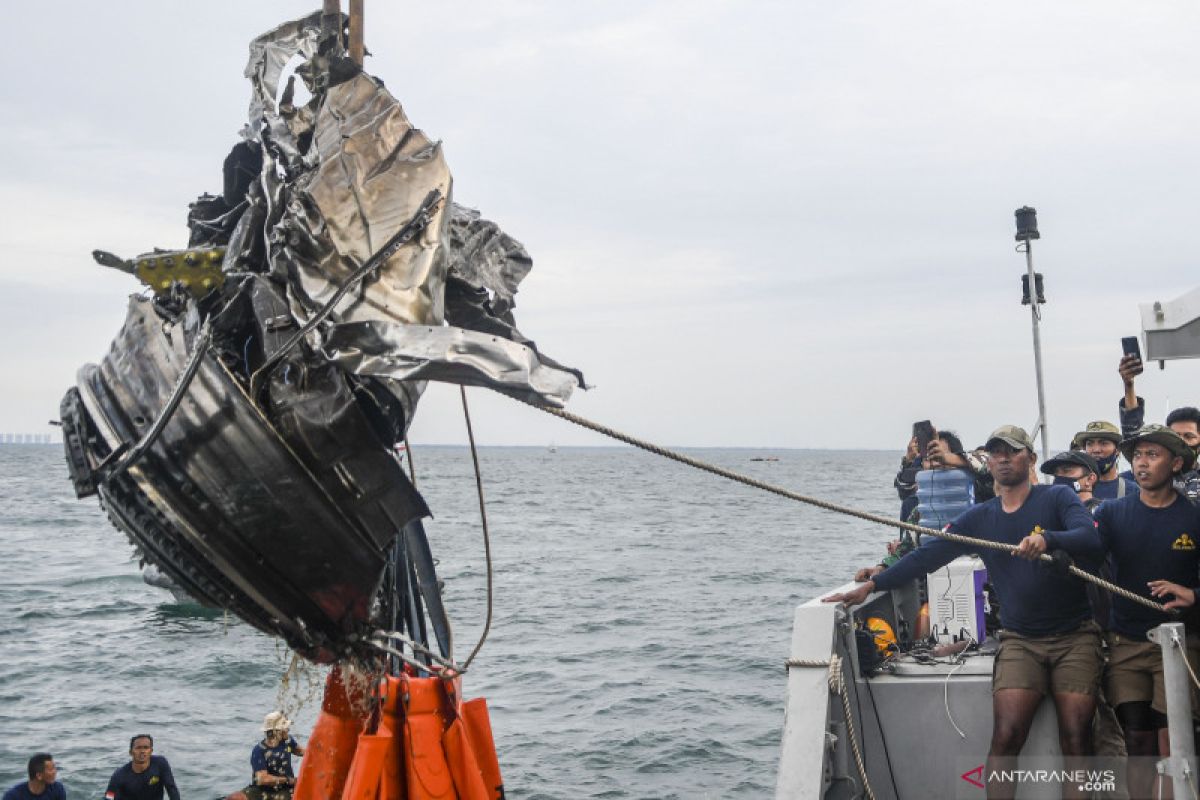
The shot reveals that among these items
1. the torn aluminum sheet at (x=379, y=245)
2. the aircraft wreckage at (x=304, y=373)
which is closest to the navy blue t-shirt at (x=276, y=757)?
the aircraft wreckage at (x=304, y=373)

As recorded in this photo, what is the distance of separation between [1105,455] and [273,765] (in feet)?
26.0

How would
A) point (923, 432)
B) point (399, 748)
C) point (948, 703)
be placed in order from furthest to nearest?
point (923, 432) < point (948, 703) < point (399, 748)

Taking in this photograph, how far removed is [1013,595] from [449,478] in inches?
4280


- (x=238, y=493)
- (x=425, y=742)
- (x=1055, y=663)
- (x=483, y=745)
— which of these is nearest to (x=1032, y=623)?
(x=1055, y=663)

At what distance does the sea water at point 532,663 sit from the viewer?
16266 millimetres

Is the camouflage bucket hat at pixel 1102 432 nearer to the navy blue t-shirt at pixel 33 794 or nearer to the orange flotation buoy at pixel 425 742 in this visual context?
the orange flotation buoy at pixel 425 742

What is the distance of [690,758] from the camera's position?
16094 millimetres

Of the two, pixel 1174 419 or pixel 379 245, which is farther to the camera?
pixel 1174 419

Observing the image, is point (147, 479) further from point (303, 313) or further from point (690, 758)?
point (690, 758)

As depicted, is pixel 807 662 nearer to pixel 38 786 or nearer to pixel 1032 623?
pixel 1032 623

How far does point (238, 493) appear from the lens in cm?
411

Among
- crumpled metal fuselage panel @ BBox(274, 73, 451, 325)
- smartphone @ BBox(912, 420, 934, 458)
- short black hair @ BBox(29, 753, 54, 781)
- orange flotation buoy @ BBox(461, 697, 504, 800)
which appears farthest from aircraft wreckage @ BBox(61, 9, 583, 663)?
short black hair @ BBox(29, 753, 54, 781)

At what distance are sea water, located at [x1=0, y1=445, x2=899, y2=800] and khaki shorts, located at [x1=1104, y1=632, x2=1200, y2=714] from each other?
140 inches

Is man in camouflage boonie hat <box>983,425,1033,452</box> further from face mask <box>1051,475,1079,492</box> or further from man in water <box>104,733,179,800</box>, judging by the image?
man in water <box>104,733,179,800</box>
